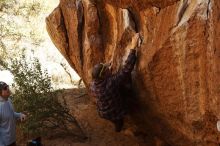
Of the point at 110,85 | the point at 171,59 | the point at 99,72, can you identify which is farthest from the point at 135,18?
the point at 171,59

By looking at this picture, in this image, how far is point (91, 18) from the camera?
10.2 m

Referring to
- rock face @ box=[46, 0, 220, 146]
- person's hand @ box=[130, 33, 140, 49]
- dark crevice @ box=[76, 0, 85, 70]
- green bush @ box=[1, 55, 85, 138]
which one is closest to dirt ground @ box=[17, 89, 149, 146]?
green bush @ box=[1, 55, 85, 138]

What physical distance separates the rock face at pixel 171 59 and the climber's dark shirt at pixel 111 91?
24 cm

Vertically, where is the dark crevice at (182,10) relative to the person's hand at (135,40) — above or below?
above

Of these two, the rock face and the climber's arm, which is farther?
the climber's arm

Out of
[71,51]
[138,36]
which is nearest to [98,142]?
[71,51]

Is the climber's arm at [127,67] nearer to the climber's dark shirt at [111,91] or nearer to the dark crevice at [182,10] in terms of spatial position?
the climber's dark shirt at [111,91]

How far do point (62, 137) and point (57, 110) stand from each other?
2.56 ft

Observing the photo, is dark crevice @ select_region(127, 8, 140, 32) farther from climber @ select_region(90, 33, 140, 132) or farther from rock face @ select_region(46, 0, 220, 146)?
climber @ select_region(90, 33, 140, 132)

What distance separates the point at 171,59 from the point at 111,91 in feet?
6.07

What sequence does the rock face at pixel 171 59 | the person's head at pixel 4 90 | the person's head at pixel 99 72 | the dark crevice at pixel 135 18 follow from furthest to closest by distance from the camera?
the dark crevice at pixel 135 18, the person's head at pixel 99 72, the person's head at pixel 4 90, the rock face at pixel 171 59

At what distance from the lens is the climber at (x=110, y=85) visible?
27.3ft

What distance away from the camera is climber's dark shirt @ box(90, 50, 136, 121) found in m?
8.36

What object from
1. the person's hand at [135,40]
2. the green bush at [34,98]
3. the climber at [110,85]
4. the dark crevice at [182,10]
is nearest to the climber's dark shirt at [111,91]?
→ the climber at [110,85]
